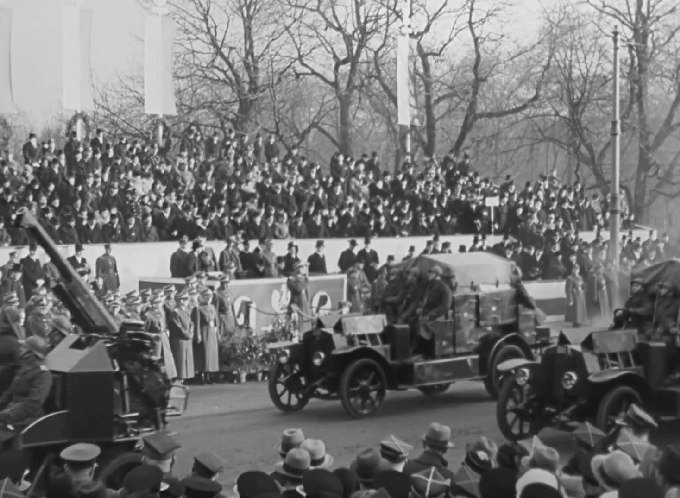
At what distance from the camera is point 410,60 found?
40.9 m

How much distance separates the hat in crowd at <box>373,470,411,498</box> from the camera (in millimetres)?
6145

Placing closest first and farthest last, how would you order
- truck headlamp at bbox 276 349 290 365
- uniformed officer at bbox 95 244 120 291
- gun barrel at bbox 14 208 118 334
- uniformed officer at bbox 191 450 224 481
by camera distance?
uniformed officer at bbox 191 450 224 481
gun barrel at bbox 14 208 118 334
truck headlamp at bbox 276 349 290 365
uniformed officer at bbox 95 244 120 291

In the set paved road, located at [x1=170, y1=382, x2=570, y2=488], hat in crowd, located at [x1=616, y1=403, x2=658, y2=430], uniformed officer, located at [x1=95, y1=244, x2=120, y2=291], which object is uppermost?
uniformed officer, located at [x1=95, y1=244, x2=120, y2=291]

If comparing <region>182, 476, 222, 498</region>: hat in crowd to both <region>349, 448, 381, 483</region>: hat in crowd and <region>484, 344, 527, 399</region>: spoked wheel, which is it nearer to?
<region>349, 448, 381, 483</region>: hat in crowd

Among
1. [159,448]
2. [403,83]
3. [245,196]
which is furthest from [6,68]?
[159,448]

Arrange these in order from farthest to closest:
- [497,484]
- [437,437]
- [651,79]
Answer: [651,79] < [437,437] < [497,484]

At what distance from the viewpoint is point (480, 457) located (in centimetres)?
725

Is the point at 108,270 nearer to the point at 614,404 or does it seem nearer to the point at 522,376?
the point at 522,376

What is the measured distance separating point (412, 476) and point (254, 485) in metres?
0.84

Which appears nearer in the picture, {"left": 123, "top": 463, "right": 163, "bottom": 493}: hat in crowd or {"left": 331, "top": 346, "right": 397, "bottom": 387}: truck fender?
{"left": 123, "top": 463, "right": 163, "bottom": 493}: hat in crowd

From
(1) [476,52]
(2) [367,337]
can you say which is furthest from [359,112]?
(2) [367,337]

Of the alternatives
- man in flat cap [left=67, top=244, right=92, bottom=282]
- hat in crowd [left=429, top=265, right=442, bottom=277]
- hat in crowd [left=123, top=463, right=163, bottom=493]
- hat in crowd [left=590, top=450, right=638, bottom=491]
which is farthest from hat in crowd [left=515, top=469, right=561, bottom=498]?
man in flat cap [left=67, top=244, right=92, bottom=282]

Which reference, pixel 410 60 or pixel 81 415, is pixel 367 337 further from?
pixel 410 60

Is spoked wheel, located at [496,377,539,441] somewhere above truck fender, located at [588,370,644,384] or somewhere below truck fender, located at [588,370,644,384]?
below
